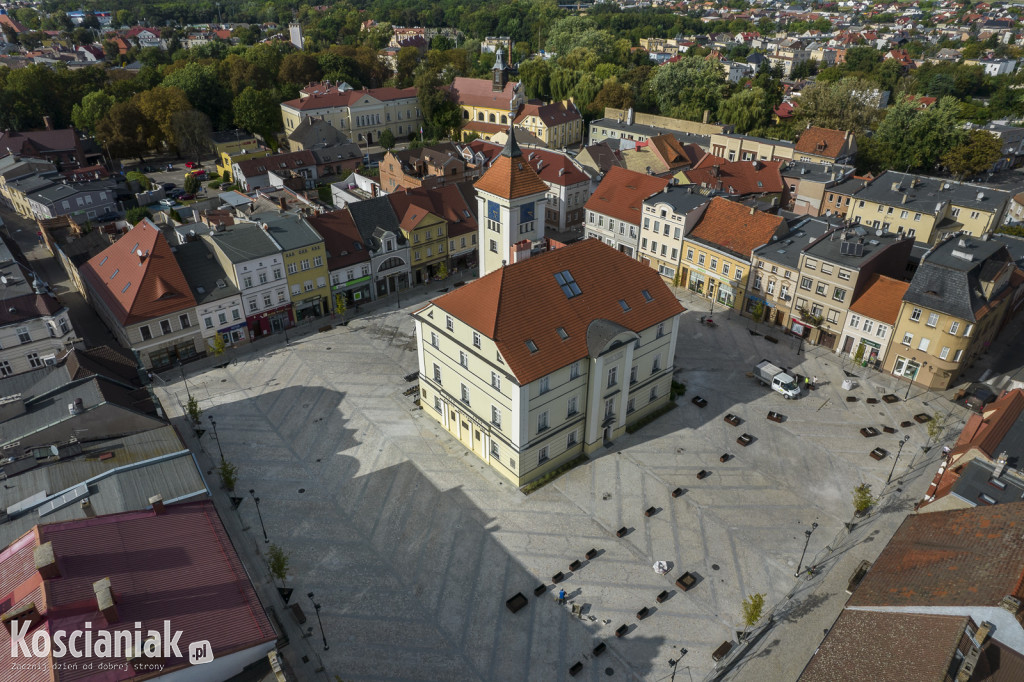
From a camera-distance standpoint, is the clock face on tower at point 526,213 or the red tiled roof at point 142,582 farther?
the clock face on tower at point 526,213

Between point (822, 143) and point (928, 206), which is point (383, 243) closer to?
point (928, 206)

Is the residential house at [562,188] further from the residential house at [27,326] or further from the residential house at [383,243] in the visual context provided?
the residential house at [27,326]

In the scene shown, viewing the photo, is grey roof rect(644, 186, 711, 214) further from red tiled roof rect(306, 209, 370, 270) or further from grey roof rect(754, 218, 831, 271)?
red tiled roof rect(306, 209, 370, 270)

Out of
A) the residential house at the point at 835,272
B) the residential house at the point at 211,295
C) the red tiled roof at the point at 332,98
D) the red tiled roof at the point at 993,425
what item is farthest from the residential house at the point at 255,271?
the red tiled roof at the point at 332,98

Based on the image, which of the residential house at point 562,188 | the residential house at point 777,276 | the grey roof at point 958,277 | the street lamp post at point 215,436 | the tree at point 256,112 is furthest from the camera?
the tree at point 256,112

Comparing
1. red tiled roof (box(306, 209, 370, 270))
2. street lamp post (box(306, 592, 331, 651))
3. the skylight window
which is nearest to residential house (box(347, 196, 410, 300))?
red tiled roof (box(306, 209, 370, 270))

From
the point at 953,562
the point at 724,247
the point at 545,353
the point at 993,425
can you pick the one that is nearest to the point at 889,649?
the point at 953,562
